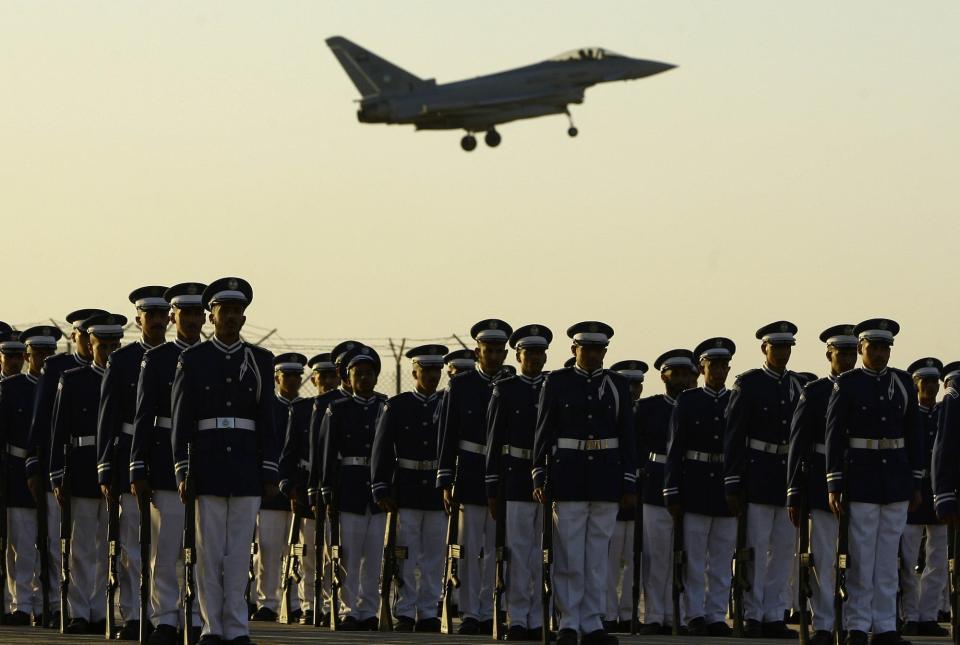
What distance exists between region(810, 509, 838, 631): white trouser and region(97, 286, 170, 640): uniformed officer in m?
4.51

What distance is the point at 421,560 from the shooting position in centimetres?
1720

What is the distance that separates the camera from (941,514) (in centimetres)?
1418

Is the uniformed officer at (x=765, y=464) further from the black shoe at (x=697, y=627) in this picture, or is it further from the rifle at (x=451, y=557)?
the rifle at (x=451, y=557)

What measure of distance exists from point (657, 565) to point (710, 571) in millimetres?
703

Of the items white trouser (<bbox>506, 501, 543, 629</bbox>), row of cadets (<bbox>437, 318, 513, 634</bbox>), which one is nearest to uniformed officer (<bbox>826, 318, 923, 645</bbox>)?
white trouser (<bbox>506, 501, 543, 629</bbox>)

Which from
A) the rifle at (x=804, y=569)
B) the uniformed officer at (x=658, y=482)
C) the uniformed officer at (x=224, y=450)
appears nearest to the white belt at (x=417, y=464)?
the uniformed officer at (x=658, y=482)

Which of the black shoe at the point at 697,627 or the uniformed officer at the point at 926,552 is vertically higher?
the uniformed officer at the point at 926,552

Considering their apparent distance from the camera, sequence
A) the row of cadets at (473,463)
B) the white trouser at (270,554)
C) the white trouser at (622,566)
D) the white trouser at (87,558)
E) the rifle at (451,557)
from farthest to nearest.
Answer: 1. the white trouser at (270,554)
2. the white trouser at (622,566)
3. the row of cadets at (473,463)
4. the rifle at (451,557)
5. the white trouser at (87,558)

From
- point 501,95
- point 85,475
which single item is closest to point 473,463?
point 85,475

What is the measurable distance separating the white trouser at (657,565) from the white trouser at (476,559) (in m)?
1.57

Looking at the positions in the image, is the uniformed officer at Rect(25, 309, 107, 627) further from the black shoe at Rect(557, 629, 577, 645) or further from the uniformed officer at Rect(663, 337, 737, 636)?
the uniformed officer at Rect(663, 337, 737, 636)

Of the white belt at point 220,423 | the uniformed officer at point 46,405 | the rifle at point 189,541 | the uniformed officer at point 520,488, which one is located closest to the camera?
the rifle at point 189,541

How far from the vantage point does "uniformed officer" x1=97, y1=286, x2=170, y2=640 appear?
1386 centimetres

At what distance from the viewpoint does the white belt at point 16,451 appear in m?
17.3
